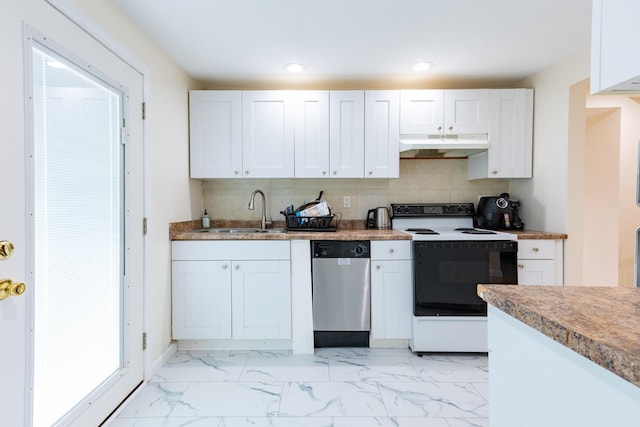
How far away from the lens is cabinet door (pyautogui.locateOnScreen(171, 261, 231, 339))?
2537mm

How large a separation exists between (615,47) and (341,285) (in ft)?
6.97

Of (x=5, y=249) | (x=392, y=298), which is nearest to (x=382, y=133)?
(x=392, y=298)

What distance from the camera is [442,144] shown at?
9.09ft

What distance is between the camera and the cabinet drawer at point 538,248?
250cm

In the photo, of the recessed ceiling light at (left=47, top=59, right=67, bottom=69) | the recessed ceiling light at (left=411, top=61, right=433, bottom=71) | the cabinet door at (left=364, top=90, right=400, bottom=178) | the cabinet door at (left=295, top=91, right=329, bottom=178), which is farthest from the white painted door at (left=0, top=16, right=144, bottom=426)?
the recessed ceiling light at (left=411, top=61, right=433, bottom=71)

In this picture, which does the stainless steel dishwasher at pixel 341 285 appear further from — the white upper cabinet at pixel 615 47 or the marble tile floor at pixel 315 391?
the white upper cabinet at pixel 615 47

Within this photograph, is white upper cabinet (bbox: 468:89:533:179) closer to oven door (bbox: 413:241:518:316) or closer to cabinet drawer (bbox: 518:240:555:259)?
cabinet drawer (bbox: 518:240:555:259)

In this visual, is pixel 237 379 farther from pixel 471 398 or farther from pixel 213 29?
pixel 213 29

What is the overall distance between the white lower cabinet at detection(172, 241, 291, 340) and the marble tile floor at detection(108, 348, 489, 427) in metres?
0.22

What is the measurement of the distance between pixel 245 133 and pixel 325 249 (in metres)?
1.23

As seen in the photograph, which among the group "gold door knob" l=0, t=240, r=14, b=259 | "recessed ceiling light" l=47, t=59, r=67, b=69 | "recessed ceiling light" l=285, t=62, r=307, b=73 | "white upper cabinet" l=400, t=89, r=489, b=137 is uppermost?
"recessed ceiling light" l=285, t=62, r=307, b=73

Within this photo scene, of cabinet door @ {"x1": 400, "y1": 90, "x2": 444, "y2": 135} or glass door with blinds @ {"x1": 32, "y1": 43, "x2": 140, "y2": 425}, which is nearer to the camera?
glass door with blinds @ {"x1": 32, "y1": 43, "x2": 140, "y2": 425}

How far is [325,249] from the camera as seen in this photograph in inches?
99.8

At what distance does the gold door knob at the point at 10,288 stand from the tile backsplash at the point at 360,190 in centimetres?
201
